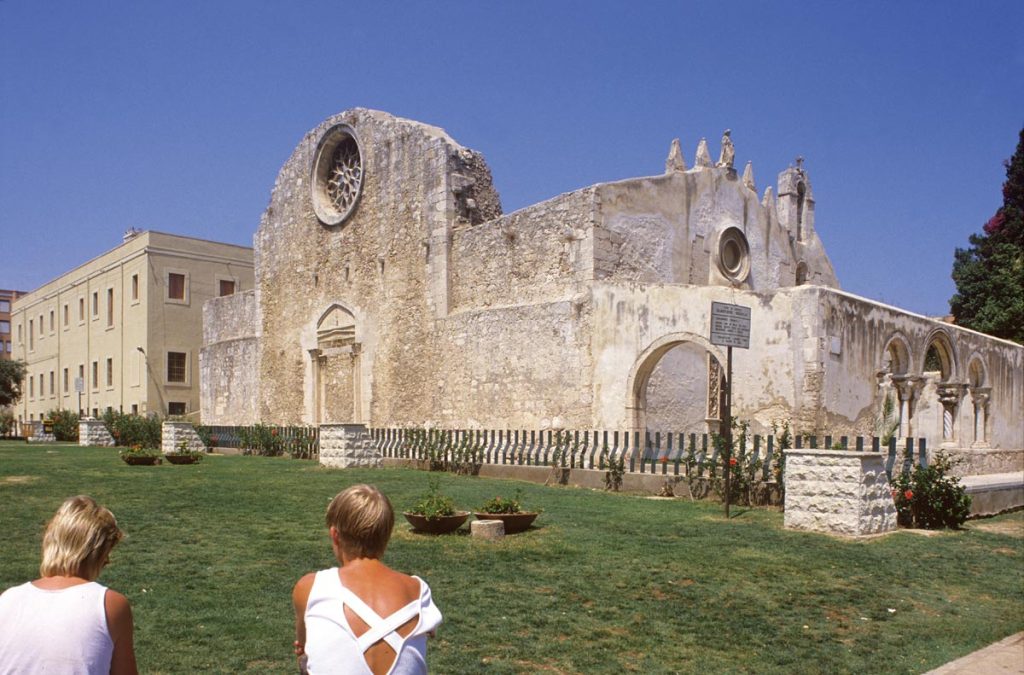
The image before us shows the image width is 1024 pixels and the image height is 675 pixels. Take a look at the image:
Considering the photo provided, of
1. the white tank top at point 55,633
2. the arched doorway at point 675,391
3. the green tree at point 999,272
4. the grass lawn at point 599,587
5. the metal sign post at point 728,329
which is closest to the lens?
the white tank top at point 55,633

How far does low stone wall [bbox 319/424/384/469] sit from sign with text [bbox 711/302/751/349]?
28.9ft

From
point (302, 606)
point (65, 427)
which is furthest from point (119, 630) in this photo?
point (65, 427)

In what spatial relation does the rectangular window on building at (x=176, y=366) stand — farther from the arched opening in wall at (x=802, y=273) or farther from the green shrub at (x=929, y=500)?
the green shrub at (x=929, y=500)

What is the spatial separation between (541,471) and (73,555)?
1225 cm

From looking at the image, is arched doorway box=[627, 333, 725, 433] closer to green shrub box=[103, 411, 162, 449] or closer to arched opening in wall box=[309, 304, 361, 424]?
arched opening in wall box=[309, 304, 361, 424]

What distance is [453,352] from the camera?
820 inches

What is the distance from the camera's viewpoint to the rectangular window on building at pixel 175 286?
37.7 metres

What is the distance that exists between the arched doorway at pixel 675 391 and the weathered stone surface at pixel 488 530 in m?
7.93

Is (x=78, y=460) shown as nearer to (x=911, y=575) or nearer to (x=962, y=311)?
(x=911, y=575)

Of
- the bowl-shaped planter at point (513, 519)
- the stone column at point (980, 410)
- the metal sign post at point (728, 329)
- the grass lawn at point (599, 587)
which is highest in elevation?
the metal sign post at point (728, 329)

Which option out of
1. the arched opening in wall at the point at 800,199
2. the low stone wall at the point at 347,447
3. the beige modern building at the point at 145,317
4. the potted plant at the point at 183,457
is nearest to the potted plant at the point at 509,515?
the low stone wall at the point at 347,447

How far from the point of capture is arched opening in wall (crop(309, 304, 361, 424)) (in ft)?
81.1

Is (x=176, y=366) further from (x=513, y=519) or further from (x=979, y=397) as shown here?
(x=513, y=519)

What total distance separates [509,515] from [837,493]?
11.9 ft
